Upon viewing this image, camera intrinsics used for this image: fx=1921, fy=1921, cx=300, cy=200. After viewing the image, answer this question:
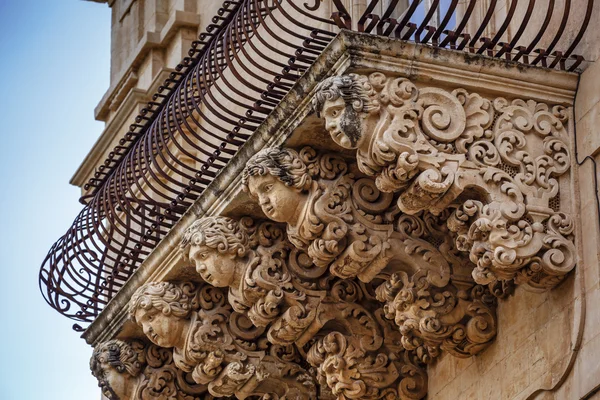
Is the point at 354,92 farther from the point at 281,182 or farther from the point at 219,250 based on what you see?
the point at 219,250

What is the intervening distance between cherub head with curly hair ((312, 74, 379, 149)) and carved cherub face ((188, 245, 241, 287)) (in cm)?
159

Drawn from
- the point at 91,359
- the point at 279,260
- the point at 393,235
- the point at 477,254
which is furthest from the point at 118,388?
the point at 477,254

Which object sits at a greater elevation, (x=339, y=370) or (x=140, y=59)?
(x=140, y=59)

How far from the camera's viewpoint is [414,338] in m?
10.8

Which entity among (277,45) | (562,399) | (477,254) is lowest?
(562,399)

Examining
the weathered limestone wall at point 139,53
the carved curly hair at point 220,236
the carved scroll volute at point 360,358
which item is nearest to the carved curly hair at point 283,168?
the carved curly hair at point 220,236

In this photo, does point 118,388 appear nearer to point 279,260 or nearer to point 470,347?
point 279,260

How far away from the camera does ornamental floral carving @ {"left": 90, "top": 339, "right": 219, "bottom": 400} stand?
12.4 m

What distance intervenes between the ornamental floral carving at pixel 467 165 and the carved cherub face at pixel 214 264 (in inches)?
58.0

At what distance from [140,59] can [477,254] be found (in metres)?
7.29

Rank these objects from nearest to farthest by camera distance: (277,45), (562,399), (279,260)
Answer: (562,399) < (279,260) < (277,45)

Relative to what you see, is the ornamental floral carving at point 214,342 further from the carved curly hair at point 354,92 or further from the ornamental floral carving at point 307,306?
the carved curly hair at point 354,92

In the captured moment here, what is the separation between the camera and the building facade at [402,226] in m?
9.68

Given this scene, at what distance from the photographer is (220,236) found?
434 inches
